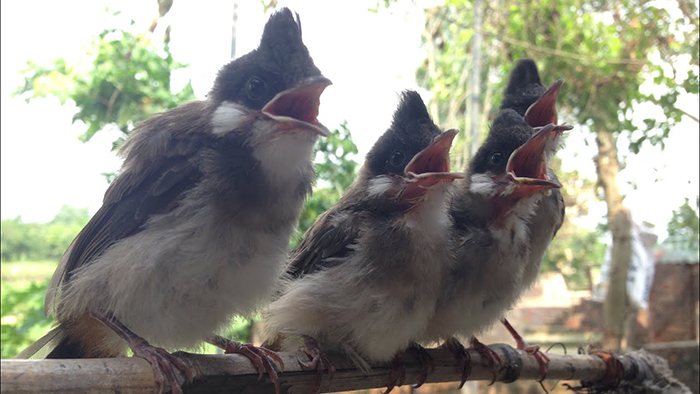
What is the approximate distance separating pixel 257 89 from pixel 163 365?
885 mm

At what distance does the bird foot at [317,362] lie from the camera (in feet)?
6.91

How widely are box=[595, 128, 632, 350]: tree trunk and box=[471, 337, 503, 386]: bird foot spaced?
12.1 ft

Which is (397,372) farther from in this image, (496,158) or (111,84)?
(111,84)

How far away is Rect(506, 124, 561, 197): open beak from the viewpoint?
97.9 inches

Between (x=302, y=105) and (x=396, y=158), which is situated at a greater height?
(x=302, y=105)

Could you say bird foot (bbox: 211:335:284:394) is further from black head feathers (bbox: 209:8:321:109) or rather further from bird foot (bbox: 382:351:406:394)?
black head feathers (bbox: 209:8:321:109)

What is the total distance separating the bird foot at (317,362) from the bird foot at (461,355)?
28.2 inches

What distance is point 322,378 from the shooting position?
212 cm

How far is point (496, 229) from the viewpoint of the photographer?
2584 mm

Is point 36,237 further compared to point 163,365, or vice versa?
point 36,237


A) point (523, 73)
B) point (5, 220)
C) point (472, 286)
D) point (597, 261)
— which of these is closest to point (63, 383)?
point (472, 286)

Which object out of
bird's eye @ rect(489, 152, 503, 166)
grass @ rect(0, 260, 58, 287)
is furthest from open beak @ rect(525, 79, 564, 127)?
grass @ rect(0, 260, 58, 287)

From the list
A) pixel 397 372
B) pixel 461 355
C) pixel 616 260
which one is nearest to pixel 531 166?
pixel 461 355

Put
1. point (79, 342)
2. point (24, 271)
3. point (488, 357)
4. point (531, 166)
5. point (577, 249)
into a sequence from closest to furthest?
A: 1. point (79, 342)
2. point (531, 166)
3. point (488, 357)
4. point (24, 271)
5. point (577, 249)
